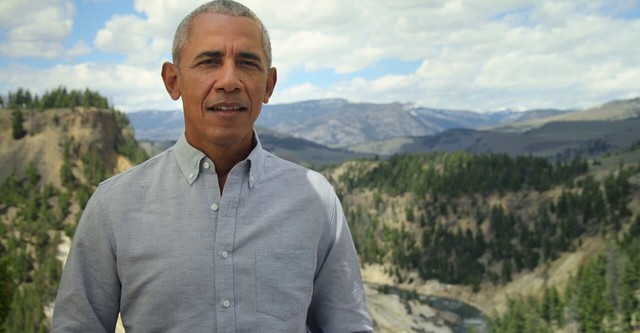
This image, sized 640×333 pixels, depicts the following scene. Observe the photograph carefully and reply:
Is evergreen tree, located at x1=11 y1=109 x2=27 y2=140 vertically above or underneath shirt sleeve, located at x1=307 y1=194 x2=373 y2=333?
above

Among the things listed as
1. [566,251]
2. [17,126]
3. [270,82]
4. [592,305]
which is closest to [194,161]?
[270,82]

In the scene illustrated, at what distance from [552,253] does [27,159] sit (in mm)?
143797

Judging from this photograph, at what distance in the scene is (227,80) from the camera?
5.08 metres

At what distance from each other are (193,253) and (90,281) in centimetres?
89

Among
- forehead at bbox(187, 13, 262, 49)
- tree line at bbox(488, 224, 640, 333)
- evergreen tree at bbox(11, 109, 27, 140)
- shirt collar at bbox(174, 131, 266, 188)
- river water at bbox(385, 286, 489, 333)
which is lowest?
river water at bbox(385, 286, 489, 333)

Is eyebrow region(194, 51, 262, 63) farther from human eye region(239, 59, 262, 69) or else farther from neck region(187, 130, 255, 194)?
neck region(187, 130, 255, 194)

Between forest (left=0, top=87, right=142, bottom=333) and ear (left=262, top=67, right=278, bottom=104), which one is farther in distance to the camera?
forest (left=0, top=87, right=142, bottom=333)

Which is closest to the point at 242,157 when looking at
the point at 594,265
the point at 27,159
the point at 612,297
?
the point at 612,297

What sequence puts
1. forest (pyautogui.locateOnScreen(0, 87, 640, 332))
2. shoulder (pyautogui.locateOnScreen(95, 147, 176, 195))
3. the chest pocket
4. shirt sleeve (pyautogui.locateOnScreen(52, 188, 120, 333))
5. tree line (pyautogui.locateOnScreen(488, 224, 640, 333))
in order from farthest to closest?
forest (pyautogui.locateOnScreen(0, 87, 640, 332)) < tree line (pyautogui.locateOnScreen(488, 224, 640, 333)) < shoulder (pyautogui.locateOnScreen(95, 147, 176, 195)) < the chest pocket < shirt sleeve (pyautogui.locateOnScreen(52, 188, 120, 333))

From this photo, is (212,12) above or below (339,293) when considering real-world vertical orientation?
above

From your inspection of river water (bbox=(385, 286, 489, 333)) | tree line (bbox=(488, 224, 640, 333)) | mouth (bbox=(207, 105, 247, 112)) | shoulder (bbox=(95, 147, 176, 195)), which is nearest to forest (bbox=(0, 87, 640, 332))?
tree line (bbox=(488, 224, 640, 333))

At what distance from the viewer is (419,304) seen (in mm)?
153875

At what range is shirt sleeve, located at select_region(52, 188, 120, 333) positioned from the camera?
489 cm

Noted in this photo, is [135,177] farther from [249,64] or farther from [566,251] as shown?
[566,251]
